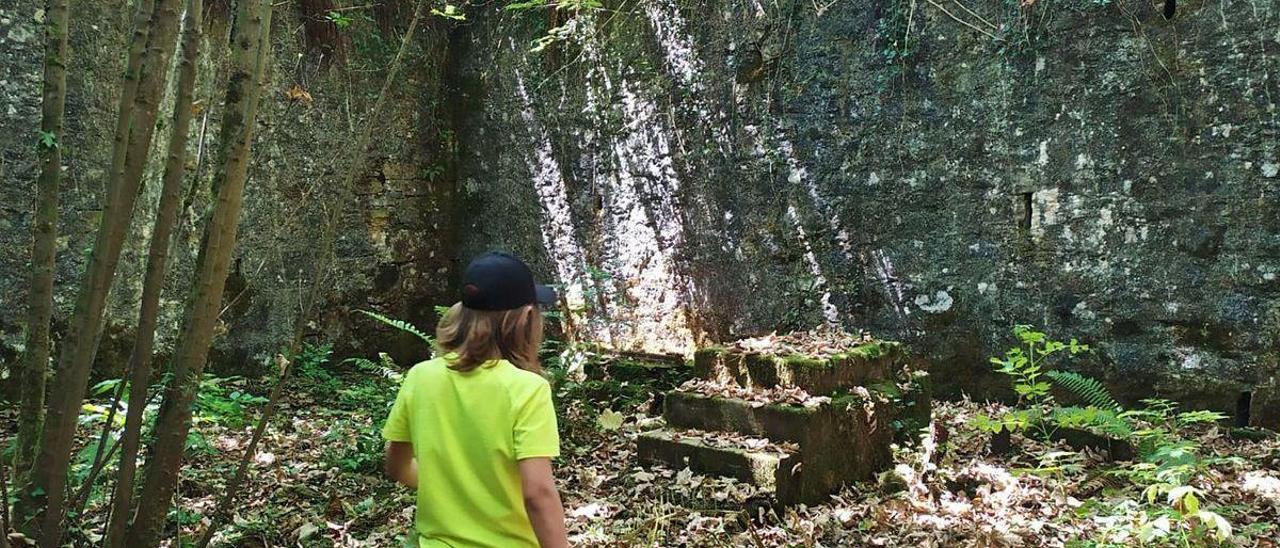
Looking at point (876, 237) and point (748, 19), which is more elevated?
point (748, 19)

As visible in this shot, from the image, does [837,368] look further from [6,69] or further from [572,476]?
[6,69]

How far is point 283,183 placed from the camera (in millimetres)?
6609

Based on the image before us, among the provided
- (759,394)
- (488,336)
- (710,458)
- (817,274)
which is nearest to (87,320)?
(488,336)

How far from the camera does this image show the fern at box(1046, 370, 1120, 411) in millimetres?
4457

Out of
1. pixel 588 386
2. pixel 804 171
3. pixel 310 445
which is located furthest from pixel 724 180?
pixel 310 445

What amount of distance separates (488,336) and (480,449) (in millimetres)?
228

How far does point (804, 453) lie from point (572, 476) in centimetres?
116

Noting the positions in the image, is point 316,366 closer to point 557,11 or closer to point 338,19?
point 338,19

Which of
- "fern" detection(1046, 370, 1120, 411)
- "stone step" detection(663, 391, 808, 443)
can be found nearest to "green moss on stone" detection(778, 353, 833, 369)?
"stone step" detection(663, 391, 808, 443)

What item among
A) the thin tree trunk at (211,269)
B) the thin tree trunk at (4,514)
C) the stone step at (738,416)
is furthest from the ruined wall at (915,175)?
the thin tree trunk at (4,514)

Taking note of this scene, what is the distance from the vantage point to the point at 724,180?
6.03 metres

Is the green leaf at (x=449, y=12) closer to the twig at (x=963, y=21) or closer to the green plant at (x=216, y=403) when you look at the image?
the green plant at (x=216, y=403)

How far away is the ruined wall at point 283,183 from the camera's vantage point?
5195 millimetres

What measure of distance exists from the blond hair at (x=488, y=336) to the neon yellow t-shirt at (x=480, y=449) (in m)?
→ 0.02
